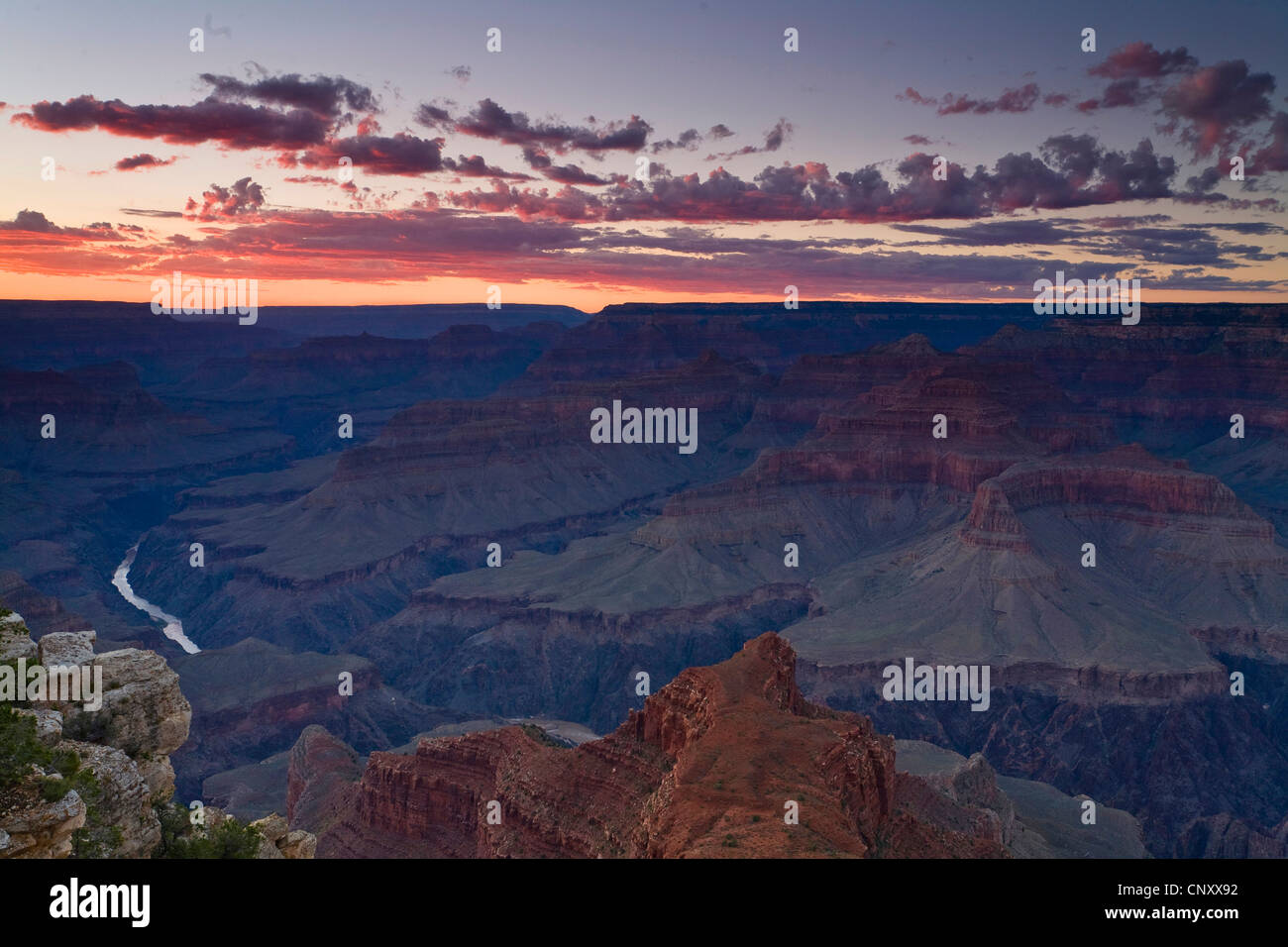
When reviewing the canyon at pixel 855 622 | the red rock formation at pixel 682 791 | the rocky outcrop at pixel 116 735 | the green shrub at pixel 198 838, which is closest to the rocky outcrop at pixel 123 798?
the rocky outcrop at pixel 116 735

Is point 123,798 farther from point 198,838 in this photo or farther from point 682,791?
point 682,791

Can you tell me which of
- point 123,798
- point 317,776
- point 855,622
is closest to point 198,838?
point 123,798

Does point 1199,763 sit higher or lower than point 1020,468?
lower

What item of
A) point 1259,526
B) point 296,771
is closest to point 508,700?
point 296,771

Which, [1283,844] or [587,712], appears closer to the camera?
[1283,844]

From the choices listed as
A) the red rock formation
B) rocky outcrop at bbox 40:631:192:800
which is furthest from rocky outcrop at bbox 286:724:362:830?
rocky outcrop at bbox 40:631:192:800

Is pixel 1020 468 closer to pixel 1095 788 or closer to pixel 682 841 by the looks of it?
pixel 1095 788

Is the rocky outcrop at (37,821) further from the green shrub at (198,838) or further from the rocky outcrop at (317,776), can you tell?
the rocky outcrop at (317,776)
